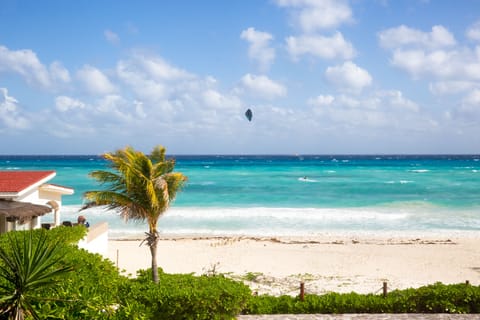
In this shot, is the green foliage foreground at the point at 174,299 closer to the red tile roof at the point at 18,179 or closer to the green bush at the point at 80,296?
the green bush at the point at 80,296

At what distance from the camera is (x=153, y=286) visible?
1142 centimetres

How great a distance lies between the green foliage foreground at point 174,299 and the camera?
727cm

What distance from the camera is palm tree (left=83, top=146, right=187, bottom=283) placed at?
43.0ft

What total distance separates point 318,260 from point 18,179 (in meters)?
14.2

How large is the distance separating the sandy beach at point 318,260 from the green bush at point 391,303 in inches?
145

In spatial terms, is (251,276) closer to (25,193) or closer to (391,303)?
(391,303)

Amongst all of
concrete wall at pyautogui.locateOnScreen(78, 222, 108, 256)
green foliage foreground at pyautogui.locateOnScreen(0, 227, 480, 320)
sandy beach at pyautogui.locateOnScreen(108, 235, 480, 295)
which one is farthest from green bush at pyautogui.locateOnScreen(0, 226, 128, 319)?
sandy beach at pyautogui.locateOnScreen(108, 235, 480, 295)

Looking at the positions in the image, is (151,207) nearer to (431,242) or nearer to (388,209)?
(431,242)

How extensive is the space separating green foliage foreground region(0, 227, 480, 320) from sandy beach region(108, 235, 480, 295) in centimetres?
380

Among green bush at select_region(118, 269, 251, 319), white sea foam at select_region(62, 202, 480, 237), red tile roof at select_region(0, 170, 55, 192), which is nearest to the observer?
green bush at select_region(118, 269, 251, 319)

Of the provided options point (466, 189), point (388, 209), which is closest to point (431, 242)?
point (388, 209)

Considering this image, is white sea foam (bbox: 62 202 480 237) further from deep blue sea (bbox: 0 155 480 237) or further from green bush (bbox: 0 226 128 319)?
green bush (bbox: 0 226 128 319)

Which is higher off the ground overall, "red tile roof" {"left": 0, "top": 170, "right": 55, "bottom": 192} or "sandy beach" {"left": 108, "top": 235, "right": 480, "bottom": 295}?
"red tile roof" {"left": 0, "top": 170, "right": 55, "bottom": 192}

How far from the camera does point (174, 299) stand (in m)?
10.9
